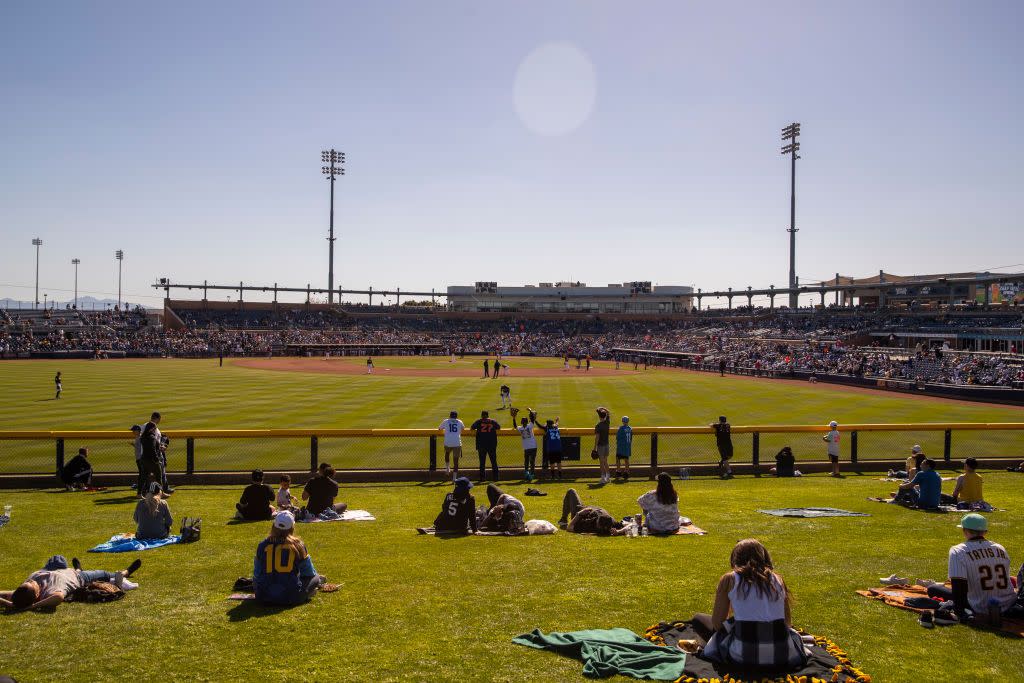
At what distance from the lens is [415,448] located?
21.9 m

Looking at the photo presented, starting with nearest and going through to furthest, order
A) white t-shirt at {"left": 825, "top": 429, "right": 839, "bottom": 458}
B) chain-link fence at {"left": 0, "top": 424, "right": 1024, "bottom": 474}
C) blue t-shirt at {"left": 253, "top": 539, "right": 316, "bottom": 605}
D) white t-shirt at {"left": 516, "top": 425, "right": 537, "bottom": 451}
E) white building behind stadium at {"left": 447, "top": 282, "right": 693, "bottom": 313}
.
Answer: blue t-shirt at {"left": 253, "top": 539, "right": 316, "bottom": 605}, white t-shirt at {"left": 516, "top": 425, "right": 537, "bottom": 451}, chain-link fence at {"left": 0, "top": 424, "right": 1024, "bottom": 474}, white t-shirt at {"left": 825, "top": 429, "right": 839, "bottom": 458}, white building behind stadium at {"left": 447, "top": 282, "right": 693, "bottom": 313}

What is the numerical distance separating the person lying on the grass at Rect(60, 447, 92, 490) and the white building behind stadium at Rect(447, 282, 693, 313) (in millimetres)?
114771

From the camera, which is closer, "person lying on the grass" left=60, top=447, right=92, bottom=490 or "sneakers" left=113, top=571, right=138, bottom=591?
"sneakers" left=113, top=571, right=138, bottom=591

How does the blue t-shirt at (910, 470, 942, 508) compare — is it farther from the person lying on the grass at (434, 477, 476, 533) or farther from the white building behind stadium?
the white building behind stadium

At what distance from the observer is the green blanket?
6355 mm

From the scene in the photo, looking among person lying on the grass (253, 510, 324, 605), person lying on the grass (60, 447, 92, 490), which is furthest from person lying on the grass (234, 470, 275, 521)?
person lying on the grass (60, 447, 92, 490)

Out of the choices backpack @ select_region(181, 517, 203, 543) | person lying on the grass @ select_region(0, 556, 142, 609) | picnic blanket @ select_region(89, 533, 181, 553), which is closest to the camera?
person lying on the grass @ select_region(0, 556, 142, 609)

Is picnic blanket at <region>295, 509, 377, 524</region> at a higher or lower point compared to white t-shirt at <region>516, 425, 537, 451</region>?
lower

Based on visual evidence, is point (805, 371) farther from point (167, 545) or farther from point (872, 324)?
point (167, 545)

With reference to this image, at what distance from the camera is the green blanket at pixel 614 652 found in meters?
6.36

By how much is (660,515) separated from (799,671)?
17.0ft

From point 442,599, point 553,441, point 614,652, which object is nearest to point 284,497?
point 442,599

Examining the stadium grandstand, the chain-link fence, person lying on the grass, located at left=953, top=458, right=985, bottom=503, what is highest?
the stadium grandstand

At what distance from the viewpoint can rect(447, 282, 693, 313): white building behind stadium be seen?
5143 inches
